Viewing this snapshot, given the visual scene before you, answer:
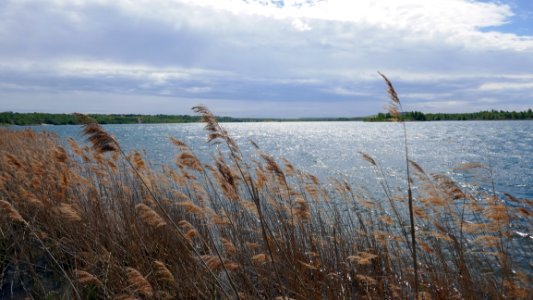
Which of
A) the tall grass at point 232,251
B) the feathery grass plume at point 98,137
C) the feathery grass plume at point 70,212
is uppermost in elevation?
the feathery grass plume at point 98,137

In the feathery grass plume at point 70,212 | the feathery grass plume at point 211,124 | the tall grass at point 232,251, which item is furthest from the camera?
the feathery grass plume at point 70,212

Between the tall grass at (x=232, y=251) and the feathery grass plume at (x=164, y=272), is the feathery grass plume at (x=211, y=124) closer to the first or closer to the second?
the tall grass at (x=232, y=251)

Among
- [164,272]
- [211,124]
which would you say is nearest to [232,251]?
[164,272]

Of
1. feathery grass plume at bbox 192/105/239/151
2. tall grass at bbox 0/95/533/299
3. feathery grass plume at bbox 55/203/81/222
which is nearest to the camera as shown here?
feathery grass plume at bbox 192/105/239/151

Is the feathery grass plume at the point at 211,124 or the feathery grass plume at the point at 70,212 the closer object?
the feathery grass plume at the point at 211,124

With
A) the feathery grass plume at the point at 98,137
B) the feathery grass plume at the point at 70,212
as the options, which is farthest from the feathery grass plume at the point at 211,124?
the feathery grass plume at the point at 70,212

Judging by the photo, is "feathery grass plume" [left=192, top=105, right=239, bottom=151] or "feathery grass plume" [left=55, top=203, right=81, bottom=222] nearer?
"feathery grass plume" [left=192, top=105, right=239, bottom=151]

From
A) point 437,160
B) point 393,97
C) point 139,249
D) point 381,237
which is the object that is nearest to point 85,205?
point 139,249

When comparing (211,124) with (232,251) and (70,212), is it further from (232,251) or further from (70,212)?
(70,212)

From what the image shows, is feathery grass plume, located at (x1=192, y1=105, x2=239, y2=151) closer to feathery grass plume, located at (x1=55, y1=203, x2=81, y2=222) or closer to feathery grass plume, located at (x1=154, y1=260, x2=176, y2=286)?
feathery grass plume, located at (x1=154, y1=260, x2=176, y2=286)

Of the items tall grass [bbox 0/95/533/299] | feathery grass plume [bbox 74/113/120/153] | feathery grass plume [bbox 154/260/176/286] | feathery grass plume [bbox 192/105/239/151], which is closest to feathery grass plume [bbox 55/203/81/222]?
tall grass [bbox 0/95/533/299]

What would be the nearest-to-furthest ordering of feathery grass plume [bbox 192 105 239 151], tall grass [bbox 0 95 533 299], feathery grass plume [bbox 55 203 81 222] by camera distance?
feathery grass plume [bbox 192 105 239 151] → tall grass [bbox 0 95 533 299] → feathery grass plume [bbox 55 203 81 222]

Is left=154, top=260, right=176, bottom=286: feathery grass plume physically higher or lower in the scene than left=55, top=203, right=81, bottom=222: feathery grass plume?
lower

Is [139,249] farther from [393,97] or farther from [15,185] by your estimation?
[15,185]
